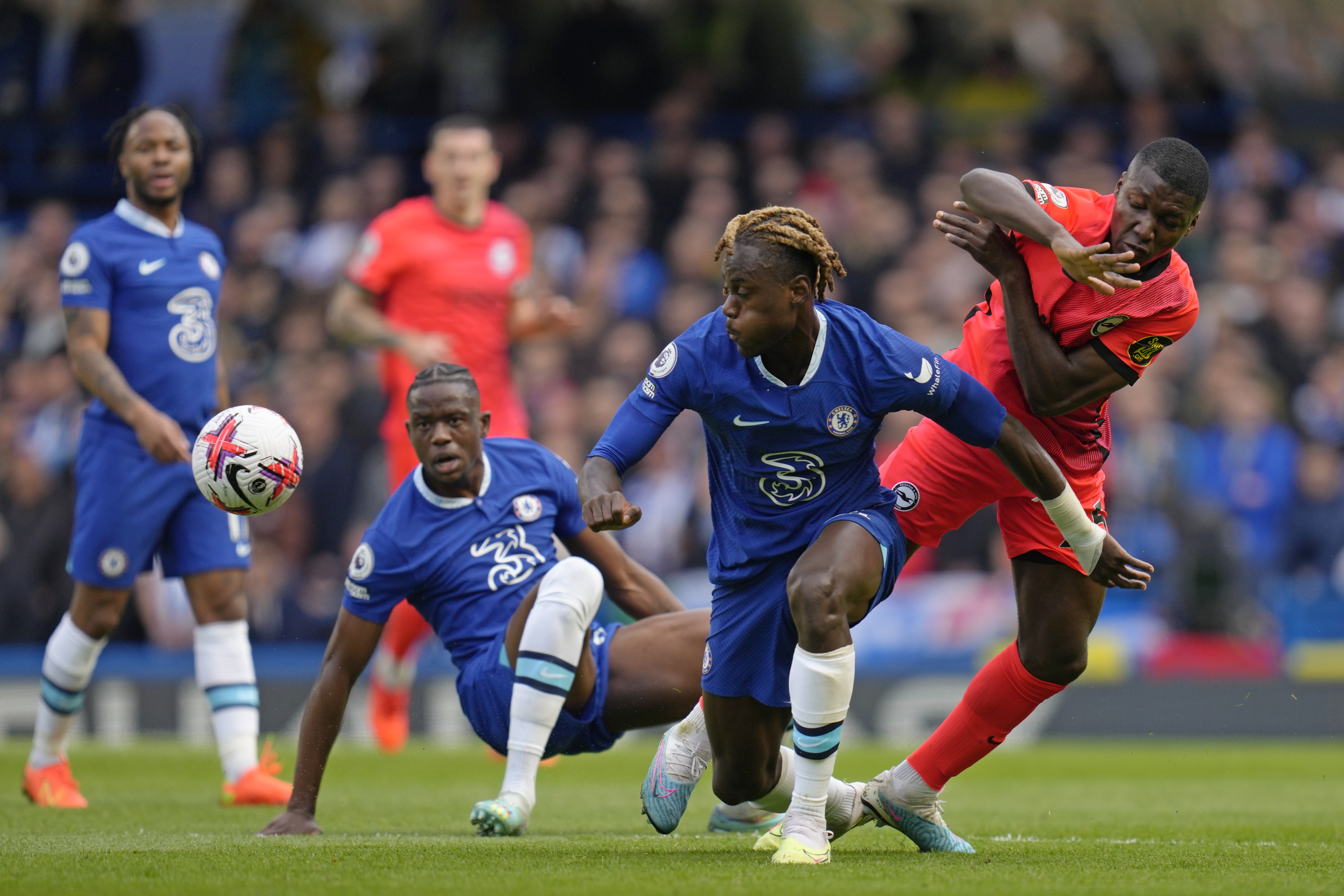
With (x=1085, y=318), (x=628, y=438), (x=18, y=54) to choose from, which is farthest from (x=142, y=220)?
(x=18, y=54)

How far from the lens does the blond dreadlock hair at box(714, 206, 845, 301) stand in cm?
483

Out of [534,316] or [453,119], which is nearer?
[534,316]

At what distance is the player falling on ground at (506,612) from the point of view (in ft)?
18.2

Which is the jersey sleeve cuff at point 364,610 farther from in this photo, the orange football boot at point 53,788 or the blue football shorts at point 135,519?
the orange football boot at point 53,788

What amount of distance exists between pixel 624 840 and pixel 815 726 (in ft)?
3.67

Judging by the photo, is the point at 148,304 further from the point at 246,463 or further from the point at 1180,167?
the point at 1180,167

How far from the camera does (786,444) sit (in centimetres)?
504

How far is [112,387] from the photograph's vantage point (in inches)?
260

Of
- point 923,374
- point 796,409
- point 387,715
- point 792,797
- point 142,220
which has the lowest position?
point 387,715

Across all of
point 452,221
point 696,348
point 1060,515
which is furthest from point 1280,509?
point 696,348

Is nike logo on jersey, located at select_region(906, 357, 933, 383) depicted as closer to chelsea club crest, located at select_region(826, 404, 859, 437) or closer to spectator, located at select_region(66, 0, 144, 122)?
chelsea club crest, located at select_region(826, 404, 859, 437)

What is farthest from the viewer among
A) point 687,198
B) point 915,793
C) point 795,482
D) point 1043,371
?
point 687,198

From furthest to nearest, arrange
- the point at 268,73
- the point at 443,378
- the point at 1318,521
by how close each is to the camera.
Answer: the point at 268,73, the point at 1318,521, the point at 443,378

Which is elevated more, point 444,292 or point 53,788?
point 444,292
